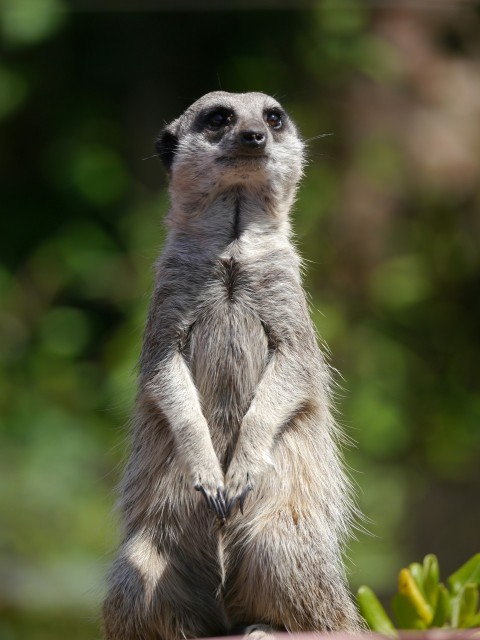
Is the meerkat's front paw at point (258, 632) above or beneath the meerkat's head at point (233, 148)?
beneath

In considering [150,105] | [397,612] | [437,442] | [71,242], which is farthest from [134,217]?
[397,612]

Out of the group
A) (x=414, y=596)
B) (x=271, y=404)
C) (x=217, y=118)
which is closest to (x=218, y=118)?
(x=217, y=118)

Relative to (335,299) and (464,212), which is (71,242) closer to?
(335,299)

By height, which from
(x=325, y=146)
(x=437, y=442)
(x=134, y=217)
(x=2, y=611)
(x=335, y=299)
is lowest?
(x=2, y=611)

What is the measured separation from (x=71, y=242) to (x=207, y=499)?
3.94m

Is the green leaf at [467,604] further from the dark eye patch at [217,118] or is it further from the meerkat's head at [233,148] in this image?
the dark eye patch at [217,118]

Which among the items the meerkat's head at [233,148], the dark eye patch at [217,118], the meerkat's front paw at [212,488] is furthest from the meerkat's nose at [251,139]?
the meerkat's front paw at [212,488]

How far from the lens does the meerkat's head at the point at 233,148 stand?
2869mm

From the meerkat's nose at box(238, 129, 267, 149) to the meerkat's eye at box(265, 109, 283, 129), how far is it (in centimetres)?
22

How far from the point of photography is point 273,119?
307 cm

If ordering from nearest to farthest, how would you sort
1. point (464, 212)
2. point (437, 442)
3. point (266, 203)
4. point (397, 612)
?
1. point (397, 612)
2. point (266, 203)
3. point (437, 442)
4. point (464, 212)

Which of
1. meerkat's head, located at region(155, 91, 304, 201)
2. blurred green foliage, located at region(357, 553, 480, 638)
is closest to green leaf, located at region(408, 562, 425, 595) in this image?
blurred green foliage, located at region(357, 553, 480, 638)

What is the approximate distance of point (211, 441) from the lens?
9.12 ft

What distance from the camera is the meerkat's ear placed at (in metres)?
3.14
